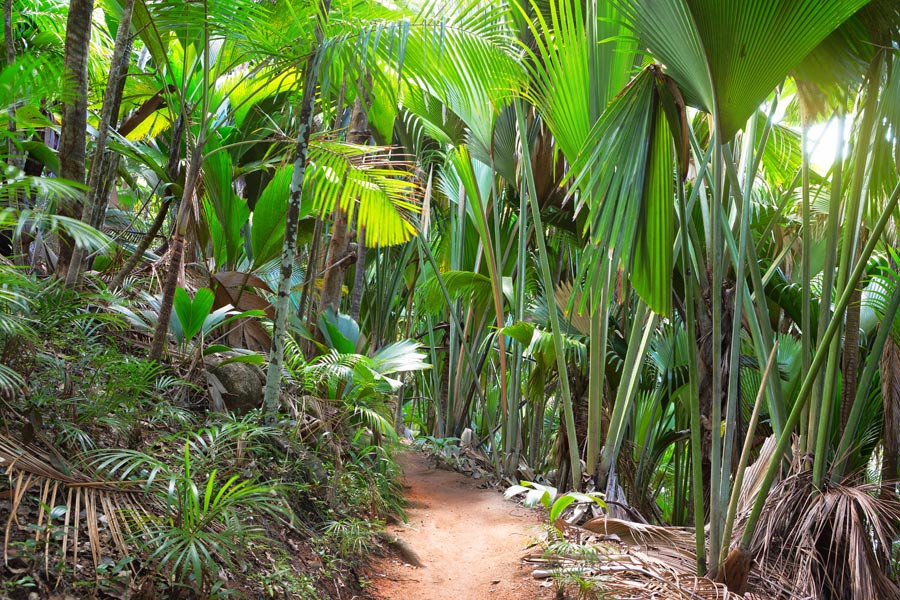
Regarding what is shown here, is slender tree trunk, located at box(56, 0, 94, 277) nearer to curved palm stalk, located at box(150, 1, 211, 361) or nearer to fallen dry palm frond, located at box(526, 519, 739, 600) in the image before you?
curved palm stalk, located at box(150, 1, 211, 361)

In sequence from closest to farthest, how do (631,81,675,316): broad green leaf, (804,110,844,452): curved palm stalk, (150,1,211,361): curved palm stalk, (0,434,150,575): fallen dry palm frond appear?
(0,434,150,575): fallen dry palm frond → (631,81,675,316): broad green leaf → (804,110,844,452): curved palm stalk → (150,1,211,361): curved palm stalk

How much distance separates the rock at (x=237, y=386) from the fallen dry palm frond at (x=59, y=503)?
1.36 meters

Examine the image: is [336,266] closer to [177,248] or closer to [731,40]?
[177,248]

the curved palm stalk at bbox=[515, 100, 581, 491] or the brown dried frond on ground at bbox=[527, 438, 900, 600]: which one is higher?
the curved palm stalk at bbox=[515, 100, 581, 491]

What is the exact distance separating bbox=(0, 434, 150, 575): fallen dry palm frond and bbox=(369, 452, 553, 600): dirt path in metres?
1.41

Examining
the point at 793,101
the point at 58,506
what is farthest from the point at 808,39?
the point at 58,506

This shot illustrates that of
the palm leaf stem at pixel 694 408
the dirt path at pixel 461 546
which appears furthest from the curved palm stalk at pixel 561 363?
the palm leaf stem at pixel 694 408

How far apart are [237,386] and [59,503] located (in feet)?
5.54

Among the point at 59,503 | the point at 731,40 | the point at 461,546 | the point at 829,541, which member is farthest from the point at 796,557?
the point at 59,503

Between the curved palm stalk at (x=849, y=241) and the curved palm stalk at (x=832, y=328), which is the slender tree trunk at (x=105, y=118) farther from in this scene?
the curved palm stalk at (x=849, y=241)

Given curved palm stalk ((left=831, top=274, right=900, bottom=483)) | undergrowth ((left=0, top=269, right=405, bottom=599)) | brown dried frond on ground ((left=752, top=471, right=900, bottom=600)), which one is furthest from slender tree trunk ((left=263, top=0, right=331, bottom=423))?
curved palm stalk ((left=831, top=274, right=900, bottom=483))

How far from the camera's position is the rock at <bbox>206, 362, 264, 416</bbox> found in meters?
3.80

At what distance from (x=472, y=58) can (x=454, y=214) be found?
386 cm

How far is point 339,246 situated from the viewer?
527 centimetres
